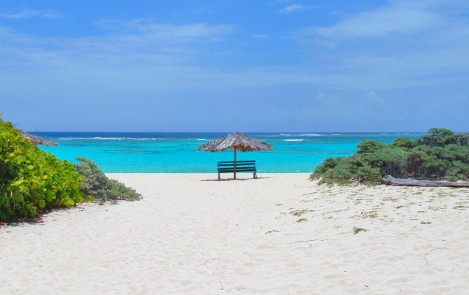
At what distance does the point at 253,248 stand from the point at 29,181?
4.90 metres

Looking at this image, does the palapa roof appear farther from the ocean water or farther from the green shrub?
the ocean water

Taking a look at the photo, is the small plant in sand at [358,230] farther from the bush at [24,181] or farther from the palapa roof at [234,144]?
the palapa roof at [234,144]

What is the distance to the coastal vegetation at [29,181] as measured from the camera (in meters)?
9.22

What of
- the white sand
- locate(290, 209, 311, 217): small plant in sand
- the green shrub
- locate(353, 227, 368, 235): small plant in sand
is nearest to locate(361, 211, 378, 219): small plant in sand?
the white sand

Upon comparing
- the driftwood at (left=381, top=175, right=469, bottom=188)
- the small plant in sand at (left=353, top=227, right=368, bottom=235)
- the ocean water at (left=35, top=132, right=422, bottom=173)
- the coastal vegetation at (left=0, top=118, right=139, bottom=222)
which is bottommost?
the ocean water at (left=35, top=132, right=422, bottom=173)

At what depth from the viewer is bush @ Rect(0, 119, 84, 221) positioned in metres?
9.20

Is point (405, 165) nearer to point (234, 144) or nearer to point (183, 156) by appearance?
point (234, 144)

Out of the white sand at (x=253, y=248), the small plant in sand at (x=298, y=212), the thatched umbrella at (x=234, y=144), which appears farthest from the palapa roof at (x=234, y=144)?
the small plant in sand at (x=298, y=212)

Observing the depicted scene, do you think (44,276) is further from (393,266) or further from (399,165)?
(399,165)

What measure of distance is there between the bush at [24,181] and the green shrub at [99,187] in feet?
4.48

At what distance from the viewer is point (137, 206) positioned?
39.2 feet

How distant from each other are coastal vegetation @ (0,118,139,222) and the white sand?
39 cm

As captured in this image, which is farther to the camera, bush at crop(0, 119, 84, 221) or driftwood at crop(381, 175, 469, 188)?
driftwood at crop(381, 175, 469, 188)

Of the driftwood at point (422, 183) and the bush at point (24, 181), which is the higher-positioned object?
the bush at point (24, 181)
